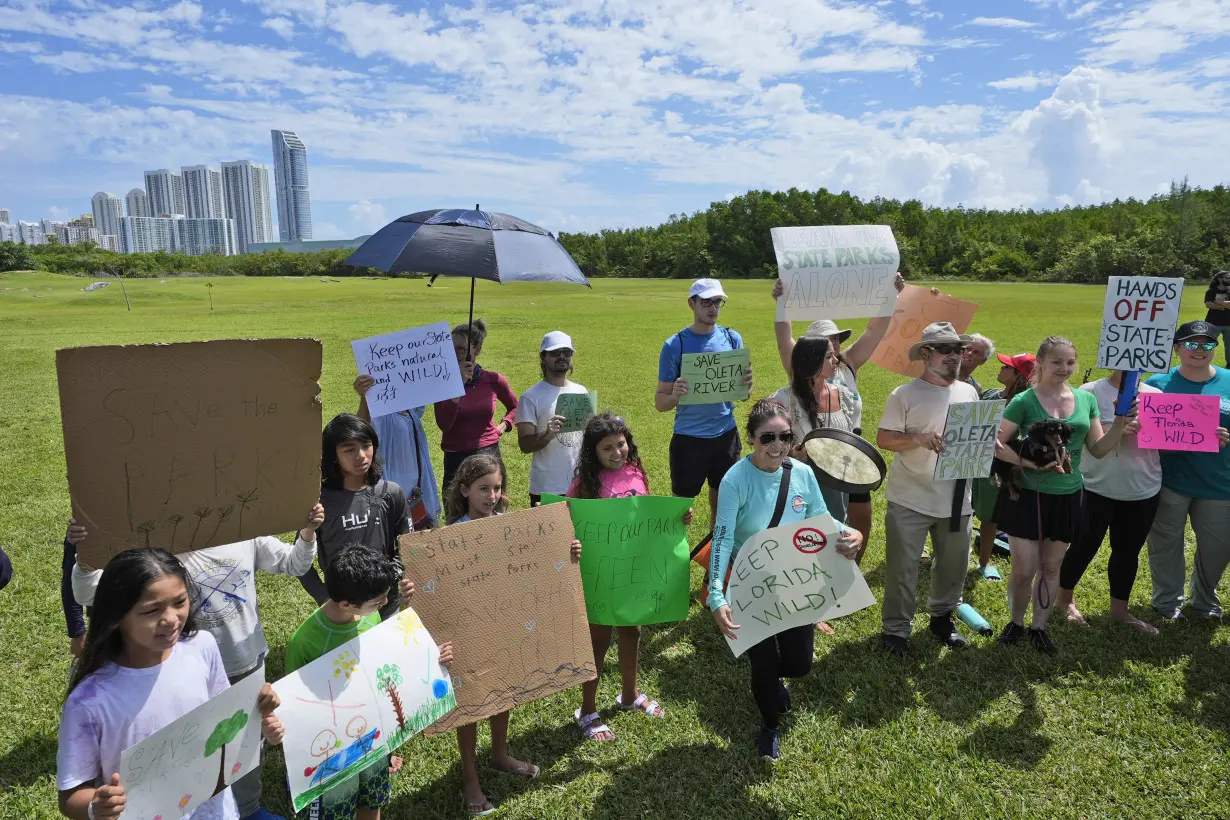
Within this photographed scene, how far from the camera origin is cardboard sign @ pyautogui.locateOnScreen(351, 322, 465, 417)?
17.0 feet

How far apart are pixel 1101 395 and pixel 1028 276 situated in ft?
247

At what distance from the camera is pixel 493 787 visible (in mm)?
4039

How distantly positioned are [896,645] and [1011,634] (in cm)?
84

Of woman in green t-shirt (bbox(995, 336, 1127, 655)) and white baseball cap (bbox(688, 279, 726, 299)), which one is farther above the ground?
white baseball cap (bbox(688, 279, 726, 299))

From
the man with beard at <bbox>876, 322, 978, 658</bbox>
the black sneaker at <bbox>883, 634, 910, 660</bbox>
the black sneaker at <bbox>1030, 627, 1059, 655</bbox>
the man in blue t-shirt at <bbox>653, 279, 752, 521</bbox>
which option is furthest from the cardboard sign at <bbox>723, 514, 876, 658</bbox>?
the black sneaker at <bbox>1030, 627, 1059, 655</bbox>

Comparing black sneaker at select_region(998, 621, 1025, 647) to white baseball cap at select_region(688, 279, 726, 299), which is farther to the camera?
white baseball cap at select_region(688, 279, 726, 299)

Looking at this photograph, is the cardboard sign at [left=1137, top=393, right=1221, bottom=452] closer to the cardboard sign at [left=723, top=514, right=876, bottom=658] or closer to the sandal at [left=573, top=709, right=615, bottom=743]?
the cardboard sign at [left=723, top=514, right=876, bottom=658]

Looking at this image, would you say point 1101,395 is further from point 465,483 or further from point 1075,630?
point 465,483

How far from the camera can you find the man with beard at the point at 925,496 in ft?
16.2

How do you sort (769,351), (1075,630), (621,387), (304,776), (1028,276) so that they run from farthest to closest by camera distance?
(1028,276)
(769,351)
(621,387)
(1075,630)
(304,776)

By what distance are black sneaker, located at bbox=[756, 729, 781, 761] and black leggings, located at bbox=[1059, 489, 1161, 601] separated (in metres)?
2.80

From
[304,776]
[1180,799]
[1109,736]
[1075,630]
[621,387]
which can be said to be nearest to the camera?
[304,776]

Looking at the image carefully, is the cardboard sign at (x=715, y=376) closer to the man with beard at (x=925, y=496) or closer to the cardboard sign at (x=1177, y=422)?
the man with beard at (x=925, y=496)

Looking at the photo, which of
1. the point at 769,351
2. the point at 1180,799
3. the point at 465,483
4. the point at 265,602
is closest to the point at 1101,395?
the point at 1180,799
